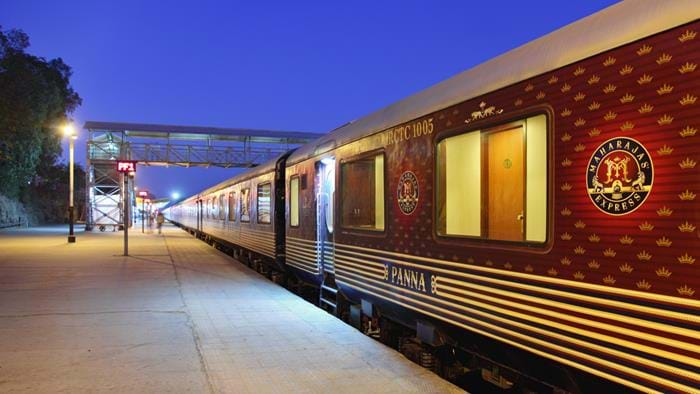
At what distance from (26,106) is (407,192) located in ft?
91.7

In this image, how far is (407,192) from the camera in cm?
573

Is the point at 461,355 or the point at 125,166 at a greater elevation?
the point at 125,166

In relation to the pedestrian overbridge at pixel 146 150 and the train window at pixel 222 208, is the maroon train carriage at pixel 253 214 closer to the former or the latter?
the train window at pixel 222 208

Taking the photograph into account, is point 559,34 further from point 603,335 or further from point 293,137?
point 293,137

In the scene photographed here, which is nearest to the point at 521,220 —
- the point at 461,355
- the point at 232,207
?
the point at 461,355

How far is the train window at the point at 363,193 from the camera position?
21.6ft

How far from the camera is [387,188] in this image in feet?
20.5

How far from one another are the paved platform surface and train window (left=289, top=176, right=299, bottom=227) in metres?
1.35

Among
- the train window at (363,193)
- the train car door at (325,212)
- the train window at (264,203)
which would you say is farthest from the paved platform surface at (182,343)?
the train window at (264,203)

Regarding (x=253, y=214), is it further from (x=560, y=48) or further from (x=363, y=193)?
(x=560, y=48)

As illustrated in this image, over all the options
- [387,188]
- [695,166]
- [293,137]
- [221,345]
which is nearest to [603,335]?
[695,166]

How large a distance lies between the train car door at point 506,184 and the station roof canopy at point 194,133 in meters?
32.0

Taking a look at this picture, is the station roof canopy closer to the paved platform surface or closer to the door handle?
the paved platform surface

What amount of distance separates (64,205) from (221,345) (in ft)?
207
